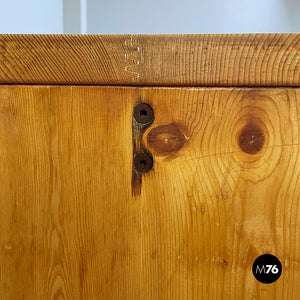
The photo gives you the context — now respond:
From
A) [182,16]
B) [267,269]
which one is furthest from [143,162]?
[182,16]

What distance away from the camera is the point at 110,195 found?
34 cm

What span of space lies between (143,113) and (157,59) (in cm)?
6

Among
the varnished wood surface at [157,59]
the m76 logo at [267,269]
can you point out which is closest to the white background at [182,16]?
the varnished wood surface at [157,59]

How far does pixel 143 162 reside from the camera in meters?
0.34

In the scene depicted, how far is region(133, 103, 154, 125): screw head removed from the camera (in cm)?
33

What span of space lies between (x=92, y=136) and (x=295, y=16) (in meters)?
1.24

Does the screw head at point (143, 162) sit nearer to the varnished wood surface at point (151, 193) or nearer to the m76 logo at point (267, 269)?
the varnished wood surface at point (151, 193)

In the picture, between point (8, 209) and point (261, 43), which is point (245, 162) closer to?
point (261, 43)

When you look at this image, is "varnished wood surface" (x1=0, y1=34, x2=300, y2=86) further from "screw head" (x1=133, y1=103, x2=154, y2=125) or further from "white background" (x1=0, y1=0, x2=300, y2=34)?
"white background" (x1=0, y1=0, x2=300, y2=34)

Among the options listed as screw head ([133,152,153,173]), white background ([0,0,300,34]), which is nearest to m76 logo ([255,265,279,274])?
screw head ([133,152,153,173])

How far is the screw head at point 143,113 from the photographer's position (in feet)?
1.09

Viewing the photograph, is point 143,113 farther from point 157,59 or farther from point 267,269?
point 267,269

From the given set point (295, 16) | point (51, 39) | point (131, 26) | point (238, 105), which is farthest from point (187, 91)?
point (295, 16)

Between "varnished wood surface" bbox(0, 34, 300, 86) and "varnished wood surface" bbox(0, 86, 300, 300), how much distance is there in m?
0.01
